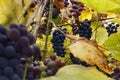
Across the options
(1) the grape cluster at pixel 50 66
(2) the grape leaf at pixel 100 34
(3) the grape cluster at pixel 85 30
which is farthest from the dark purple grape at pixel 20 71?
(2) the grape leaf at pixel 100 34

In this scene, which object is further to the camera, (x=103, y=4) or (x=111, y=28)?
(x=111, y=28)

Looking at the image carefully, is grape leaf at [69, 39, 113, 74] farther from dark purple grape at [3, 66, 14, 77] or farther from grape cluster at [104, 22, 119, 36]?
grape cluster at [104, 22, 119, 36]

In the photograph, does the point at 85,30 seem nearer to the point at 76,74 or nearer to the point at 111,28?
the point at 111,28

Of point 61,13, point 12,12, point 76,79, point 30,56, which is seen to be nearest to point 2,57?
point 30,56

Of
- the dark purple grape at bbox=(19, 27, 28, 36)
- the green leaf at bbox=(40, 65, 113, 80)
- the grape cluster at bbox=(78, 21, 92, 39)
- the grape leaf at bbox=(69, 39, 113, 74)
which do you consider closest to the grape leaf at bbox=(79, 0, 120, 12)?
the grape cluster at bbox=(78, 21, 92, 39)

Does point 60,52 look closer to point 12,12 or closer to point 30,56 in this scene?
point 12,12

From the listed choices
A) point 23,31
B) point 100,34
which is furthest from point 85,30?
point 23,31

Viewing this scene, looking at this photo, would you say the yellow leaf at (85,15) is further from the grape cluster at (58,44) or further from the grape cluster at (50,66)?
the grape cluster at (50,66)
